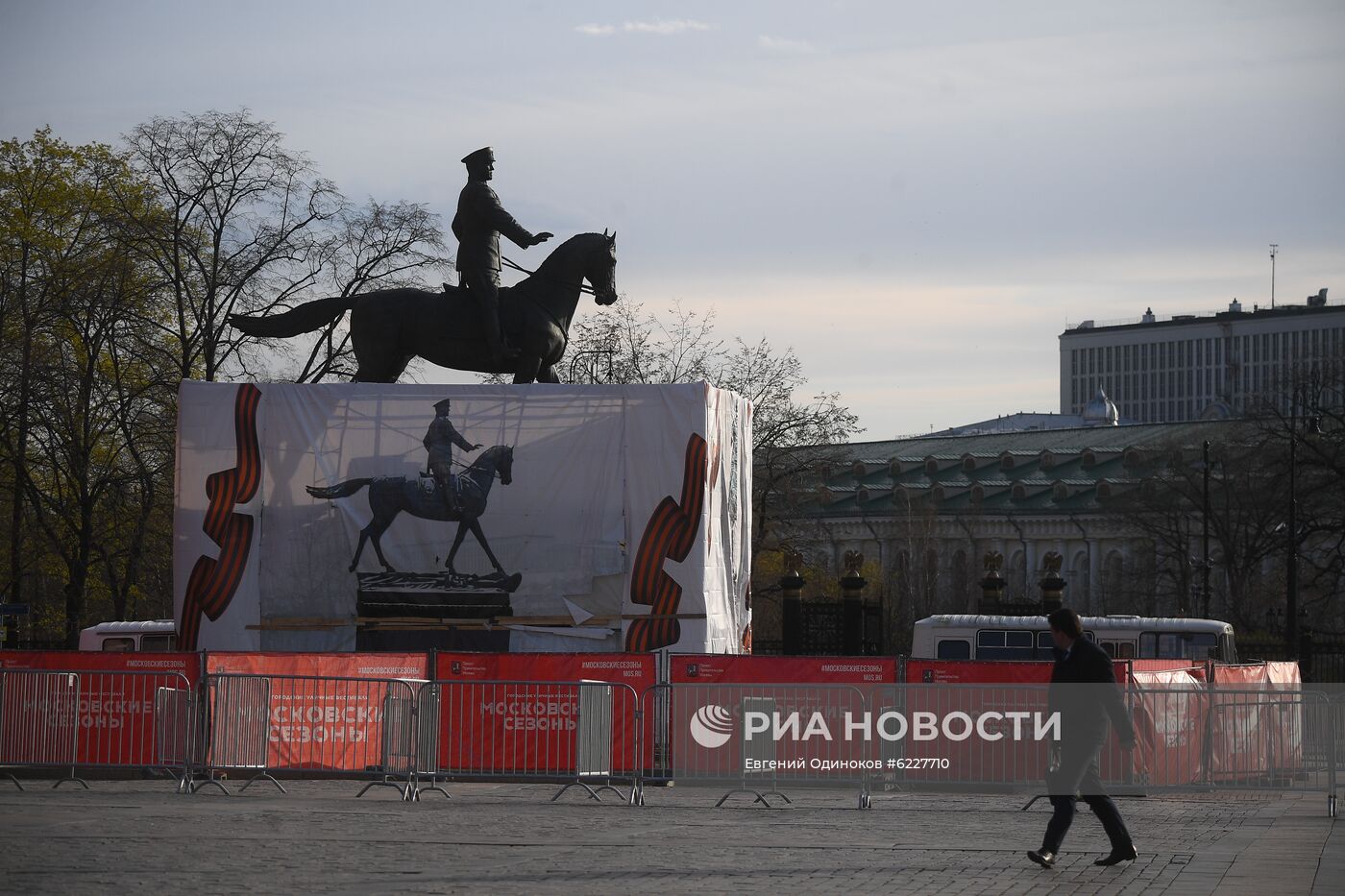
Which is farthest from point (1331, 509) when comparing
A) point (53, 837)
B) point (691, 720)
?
point (53, 837)

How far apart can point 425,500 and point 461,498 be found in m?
0.49

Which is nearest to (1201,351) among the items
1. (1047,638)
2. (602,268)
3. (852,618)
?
(852,618)

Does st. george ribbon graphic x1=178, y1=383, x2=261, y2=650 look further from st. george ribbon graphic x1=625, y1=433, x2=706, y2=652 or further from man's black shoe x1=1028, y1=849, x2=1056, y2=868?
man's black shoe x1=1028, y1=849, x2=1056, y2=868

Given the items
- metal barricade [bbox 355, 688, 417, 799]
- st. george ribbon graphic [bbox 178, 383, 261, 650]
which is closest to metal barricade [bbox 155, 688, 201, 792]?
metal barricade [bbox 355, 688, 417, 799]

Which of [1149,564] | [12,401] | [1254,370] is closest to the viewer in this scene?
[12,401]

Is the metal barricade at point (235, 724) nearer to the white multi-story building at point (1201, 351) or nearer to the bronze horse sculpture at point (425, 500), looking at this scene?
the bronze horse sculpture at point (425, 500)

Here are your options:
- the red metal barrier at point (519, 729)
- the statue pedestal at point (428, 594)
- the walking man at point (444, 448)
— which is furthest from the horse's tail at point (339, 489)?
the red metal barrier at point (519, 729)

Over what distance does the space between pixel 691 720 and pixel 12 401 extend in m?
27.0

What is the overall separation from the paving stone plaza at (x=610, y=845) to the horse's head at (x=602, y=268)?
29.0ft

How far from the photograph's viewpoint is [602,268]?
84.5 ft

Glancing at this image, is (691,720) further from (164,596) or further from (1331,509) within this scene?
(1331,509)

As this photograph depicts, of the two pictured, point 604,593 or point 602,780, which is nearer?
point 602,780

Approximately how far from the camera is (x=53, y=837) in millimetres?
13164

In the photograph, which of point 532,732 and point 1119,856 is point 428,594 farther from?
point 1119,856
